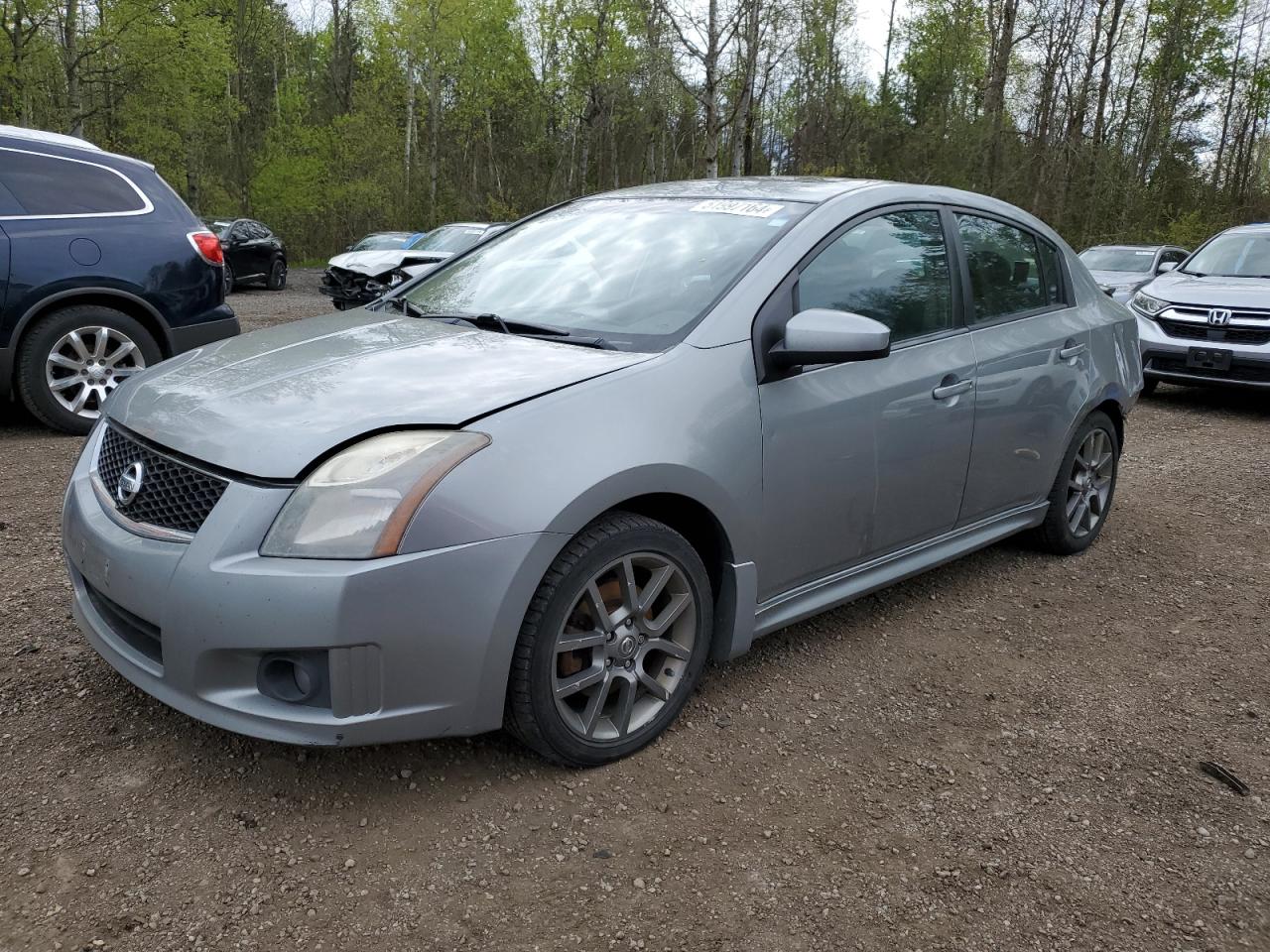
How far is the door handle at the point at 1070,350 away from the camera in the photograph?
160 inches

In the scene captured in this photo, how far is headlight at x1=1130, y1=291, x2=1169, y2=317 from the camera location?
896 centimetres

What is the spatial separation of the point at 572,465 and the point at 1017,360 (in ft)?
7.26

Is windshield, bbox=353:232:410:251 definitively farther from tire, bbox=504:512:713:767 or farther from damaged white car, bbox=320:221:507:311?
tire, bbox=504:512:713:767

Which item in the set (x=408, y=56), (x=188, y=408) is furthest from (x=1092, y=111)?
(x=188, y=408)

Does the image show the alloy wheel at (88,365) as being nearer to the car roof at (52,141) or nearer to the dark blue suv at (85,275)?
the dark blue suv at (85,275)

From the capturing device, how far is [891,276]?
3387mm

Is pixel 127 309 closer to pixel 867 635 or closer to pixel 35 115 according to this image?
pixel 867 635

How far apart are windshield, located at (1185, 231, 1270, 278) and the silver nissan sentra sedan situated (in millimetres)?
6671

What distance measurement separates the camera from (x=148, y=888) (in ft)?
6.90

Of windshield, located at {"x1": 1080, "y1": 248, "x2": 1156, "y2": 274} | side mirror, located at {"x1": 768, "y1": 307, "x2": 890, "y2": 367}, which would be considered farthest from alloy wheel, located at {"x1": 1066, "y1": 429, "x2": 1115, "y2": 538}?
windshield, located at {"x1": 1080, "y1": 248, "x2": 1156, "y2": 274}

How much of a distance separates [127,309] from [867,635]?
499 centimetres

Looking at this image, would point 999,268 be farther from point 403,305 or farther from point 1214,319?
point 1214,319

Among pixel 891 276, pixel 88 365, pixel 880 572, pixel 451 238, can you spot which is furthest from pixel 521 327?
pixel 451 238

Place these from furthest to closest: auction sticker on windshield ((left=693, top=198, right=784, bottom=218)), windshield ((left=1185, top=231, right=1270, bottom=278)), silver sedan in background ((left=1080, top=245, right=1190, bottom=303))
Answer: silver sedan in background ((left=1080, top=245, right=1190, bottom=303)) → windshield ((left=1185, top=231, right=1270, bottom=278)) → auction sticker on windshield ((left=693, top=198, right=784, bottom=218))
